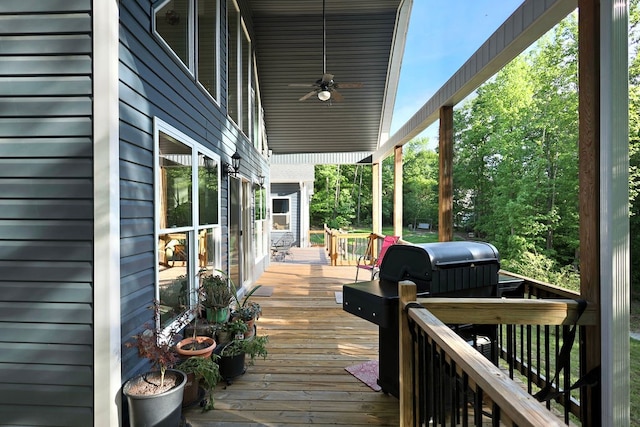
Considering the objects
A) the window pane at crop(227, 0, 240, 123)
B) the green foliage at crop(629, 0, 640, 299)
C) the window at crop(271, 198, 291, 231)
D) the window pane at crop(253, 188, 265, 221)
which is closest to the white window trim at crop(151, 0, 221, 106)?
the window pane at crop(227, 0, 240, 123)

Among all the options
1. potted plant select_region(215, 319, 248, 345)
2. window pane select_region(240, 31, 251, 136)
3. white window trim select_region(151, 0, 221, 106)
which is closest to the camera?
white window trim select_region(151, 0, 221, 106)

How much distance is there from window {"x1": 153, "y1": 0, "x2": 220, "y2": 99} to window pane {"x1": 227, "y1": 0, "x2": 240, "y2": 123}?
637 mm

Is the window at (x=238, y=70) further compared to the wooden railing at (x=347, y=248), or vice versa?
the wooden railing at (x=347, y=248)

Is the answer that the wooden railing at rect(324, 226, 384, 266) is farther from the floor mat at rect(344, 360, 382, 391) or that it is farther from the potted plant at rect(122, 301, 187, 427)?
the potted plant at rect(122, 301, 187, 427)

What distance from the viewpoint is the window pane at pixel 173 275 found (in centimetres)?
261

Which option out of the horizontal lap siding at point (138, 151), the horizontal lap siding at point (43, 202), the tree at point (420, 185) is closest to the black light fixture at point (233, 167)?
the horizontal lap siding at point (138, 151)

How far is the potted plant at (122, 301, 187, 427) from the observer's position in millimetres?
1882

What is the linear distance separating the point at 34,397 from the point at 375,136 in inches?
332

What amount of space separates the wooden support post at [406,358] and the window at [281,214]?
37.7 ft

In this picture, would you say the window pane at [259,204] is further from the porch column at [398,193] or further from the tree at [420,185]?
the tree at [420,185]

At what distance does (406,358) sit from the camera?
6.06 ft

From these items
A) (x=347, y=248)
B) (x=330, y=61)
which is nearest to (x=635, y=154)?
(x=347, y=248)

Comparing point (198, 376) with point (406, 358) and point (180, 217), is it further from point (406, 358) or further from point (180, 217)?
point (406, 358)

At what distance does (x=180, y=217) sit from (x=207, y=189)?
842 mm
